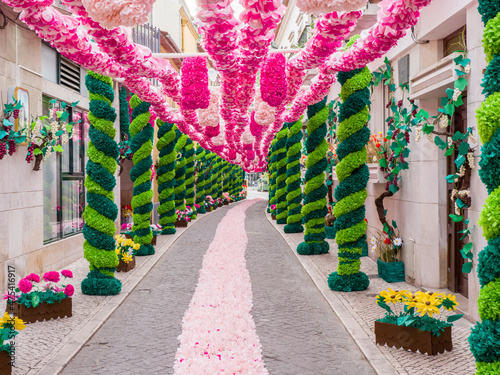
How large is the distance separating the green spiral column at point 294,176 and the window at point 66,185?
22.2ft

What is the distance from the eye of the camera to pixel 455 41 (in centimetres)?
736

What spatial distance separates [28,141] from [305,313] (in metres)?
5.91

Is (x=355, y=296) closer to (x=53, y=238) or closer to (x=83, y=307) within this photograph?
(x=83, y=307)

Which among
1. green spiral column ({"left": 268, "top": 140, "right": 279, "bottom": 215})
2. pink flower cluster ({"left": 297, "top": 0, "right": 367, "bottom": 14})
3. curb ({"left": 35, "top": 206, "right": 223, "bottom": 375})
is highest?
pink flower cluster ({"left": 297, "top": 0, "right": 367, "bottom": 14})

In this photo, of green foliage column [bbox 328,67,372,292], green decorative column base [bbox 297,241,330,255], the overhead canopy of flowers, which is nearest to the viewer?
the overhead canopy of flowers

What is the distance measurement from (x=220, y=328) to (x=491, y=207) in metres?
3.88

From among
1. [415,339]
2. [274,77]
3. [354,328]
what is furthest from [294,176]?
[415,339]

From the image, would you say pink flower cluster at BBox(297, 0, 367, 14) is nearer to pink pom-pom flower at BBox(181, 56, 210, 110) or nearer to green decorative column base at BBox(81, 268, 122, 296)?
pink pom-pom flower at BBox(181, 56, 210, 110)

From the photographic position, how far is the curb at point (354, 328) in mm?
4918

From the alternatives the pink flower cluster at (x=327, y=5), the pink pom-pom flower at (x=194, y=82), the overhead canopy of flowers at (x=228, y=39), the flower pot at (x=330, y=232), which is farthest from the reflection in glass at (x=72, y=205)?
the pink flower cluster at (x=327, y=5)

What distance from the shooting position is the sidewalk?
4809 mm

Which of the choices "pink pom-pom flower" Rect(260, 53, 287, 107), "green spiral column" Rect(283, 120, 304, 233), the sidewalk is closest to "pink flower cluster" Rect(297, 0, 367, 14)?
"pink pom-pom flower" Rect(260, 53, 287, 107)

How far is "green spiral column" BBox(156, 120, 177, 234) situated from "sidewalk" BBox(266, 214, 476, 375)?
25.4 ft

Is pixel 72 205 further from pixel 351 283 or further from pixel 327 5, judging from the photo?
pixel 327 5
